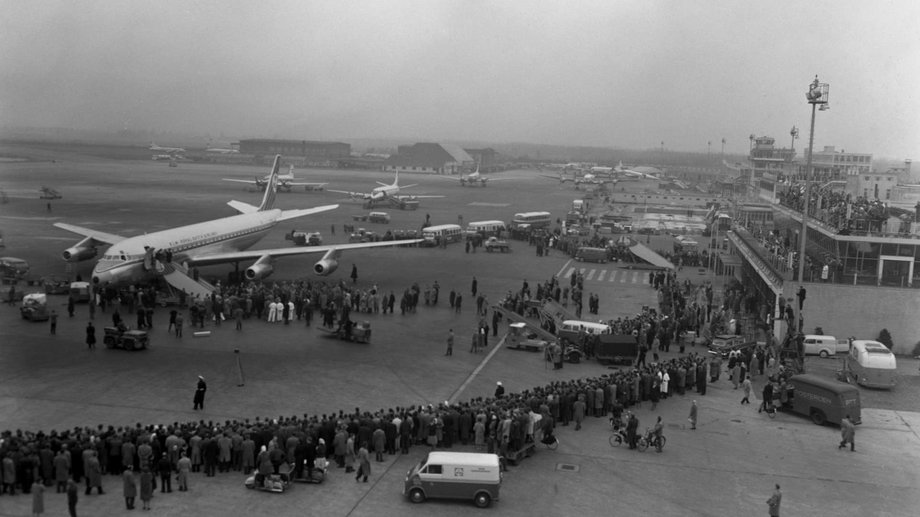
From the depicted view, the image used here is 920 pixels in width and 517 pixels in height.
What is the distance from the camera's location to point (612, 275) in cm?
6500

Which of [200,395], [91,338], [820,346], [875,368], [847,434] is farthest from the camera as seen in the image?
[820,346]

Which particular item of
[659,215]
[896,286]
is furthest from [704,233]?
[896,286]

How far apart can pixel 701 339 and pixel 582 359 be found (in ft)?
27.7

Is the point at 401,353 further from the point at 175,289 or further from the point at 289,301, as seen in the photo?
the point at 175,289

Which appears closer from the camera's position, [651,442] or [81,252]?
[651,442]

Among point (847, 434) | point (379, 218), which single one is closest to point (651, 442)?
point (847, 434)

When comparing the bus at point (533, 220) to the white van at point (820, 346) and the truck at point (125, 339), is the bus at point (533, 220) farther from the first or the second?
the truck at point (125, 339)

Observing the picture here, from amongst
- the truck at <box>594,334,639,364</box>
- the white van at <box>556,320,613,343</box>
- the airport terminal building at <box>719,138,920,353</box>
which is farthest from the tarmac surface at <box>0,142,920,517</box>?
the airport terminal building at <box>719,138,920,353</box>

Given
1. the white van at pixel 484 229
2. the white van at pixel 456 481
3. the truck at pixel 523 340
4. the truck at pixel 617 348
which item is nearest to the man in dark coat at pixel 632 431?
the white van at pixel 456 481

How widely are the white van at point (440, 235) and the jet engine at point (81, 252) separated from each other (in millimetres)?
31573

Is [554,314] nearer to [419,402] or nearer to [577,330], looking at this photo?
[577,330]

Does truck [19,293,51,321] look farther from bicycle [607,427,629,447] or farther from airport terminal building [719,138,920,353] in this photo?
airport terminal building [719,138,920,353]

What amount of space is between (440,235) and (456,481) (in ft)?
191

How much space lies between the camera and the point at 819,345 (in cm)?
4141
